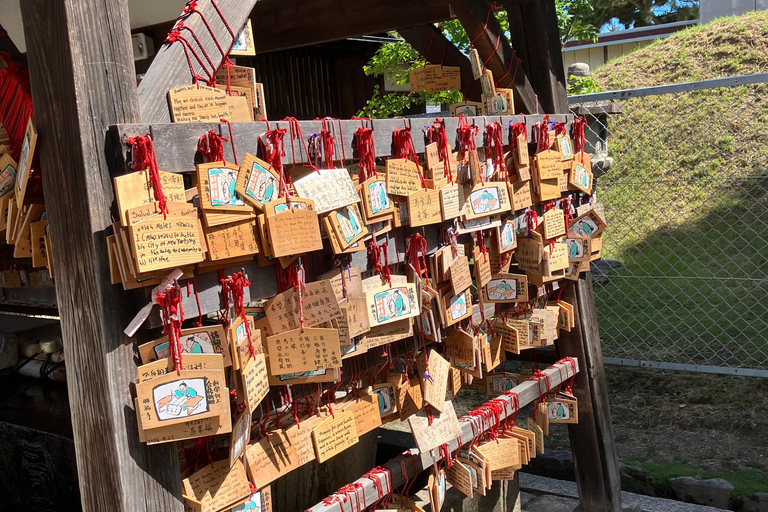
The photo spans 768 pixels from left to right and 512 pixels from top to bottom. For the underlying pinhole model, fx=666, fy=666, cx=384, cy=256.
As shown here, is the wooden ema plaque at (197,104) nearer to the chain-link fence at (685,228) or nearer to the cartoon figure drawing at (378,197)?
the cartoon figure drawing at (378,197)

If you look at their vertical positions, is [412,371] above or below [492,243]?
Answer: below

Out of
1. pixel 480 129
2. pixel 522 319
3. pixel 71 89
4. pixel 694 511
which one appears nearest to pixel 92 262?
pixel 71 89

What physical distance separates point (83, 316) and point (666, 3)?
849 inches

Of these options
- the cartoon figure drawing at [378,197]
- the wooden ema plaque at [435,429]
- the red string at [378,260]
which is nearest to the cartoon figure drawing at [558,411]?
the wooden ema plaque at [435,429]

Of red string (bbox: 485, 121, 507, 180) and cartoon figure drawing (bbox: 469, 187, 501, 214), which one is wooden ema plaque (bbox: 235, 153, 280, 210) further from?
red string (bbox: 485, 121, 507, 180)

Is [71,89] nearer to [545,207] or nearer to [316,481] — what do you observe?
[545,207]

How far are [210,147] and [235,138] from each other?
85mm

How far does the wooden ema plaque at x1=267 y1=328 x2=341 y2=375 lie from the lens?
1447mm

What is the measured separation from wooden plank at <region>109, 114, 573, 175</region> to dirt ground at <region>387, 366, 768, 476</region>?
2.33 m

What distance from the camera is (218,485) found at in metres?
1.44

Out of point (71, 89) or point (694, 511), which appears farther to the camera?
point (694, 511)

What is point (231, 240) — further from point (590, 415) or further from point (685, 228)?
point (685, 228)

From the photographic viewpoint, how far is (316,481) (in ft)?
9.07

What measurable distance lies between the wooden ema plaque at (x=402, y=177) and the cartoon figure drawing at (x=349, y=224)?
0.16 m
